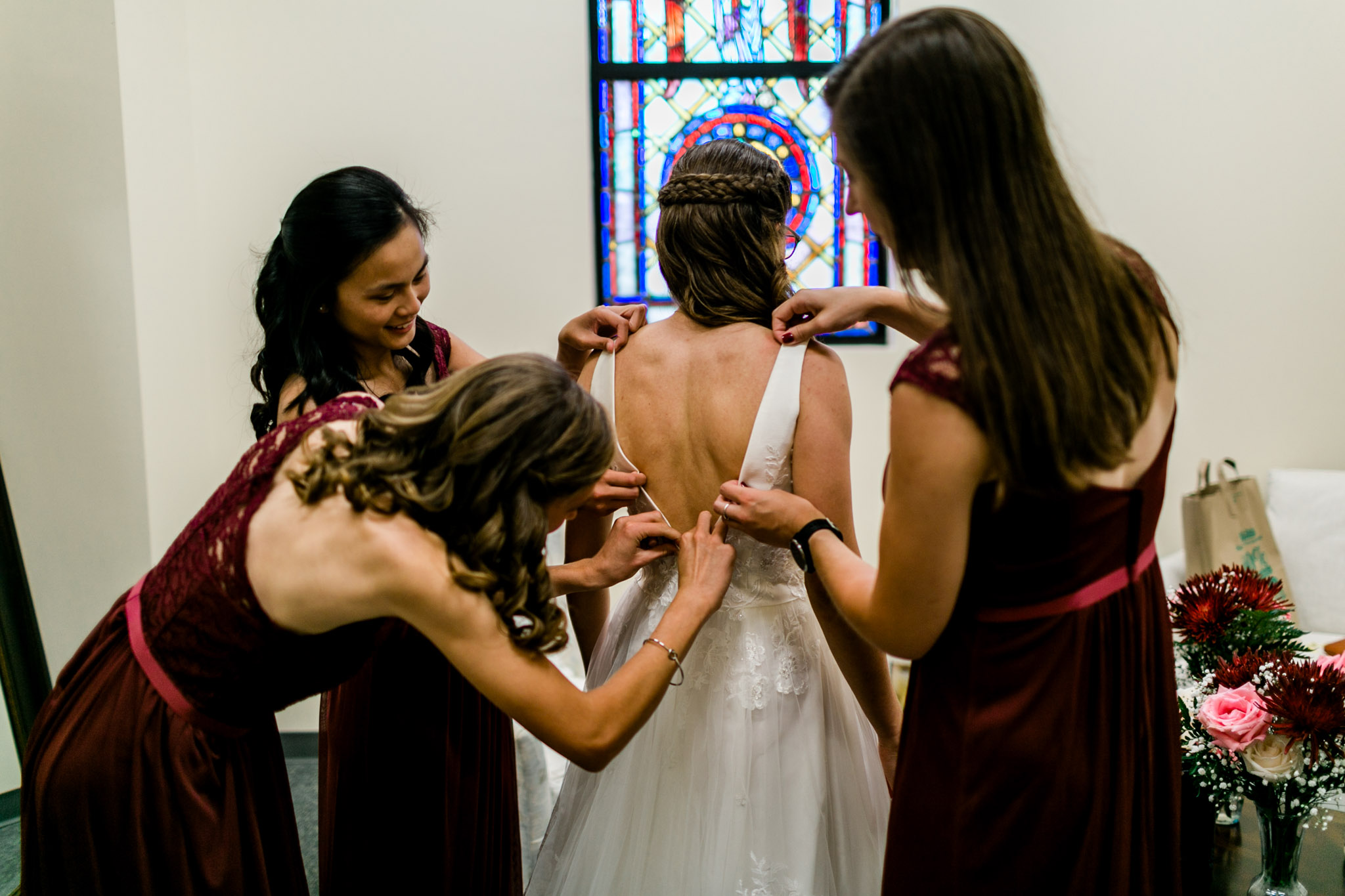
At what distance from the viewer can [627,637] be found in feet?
5.73

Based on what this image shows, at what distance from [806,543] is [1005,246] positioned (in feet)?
1.78

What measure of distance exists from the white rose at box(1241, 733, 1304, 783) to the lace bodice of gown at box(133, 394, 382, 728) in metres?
1.29

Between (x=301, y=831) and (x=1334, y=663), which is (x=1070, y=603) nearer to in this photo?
(x=1334, y=663)

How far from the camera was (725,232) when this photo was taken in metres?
1.57

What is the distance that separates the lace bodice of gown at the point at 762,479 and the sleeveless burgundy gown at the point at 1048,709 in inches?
19.7

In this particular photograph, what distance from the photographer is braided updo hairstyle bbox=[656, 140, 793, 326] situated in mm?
1551

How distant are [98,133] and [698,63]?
205 centimetres

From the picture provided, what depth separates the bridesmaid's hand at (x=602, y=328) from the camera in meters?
1.72

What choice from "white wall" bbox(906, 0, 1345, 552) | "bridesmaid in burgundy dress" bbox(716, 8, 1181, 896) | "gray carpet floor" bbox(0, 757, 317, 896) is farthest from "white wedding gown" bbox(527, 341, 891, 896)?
"white wall" bbox(906, 0, 1345, 552)

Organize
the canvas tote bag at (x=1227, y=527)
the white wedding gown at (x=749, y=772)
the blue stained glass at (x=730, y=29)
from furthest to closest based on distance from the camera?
the blue stained glass at (x=730, y=29)
the canvas tote bag at (x=1227, y=527)
the white wedding gown at (x=749, y=772)

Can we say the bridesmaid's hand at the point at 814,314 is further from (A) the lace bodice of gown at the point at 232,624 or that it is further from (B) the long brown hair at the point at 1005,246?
(A) the lace bodice of gown at the point at 232,624

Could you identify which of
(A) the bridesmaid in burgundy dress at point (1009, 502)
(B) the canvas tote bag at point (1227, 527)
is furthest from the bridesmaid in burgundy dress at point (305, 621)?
(B) the canvas tote bag at point (1227, 527)

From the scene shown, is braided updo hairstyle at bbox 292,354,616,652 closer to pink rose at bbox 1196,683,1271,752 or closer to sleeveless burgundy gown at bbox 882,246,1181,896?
sleeveless burgundy gown at bbox 882,246,1181,896

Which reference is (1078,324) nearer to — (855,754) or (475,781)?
(855,754)
